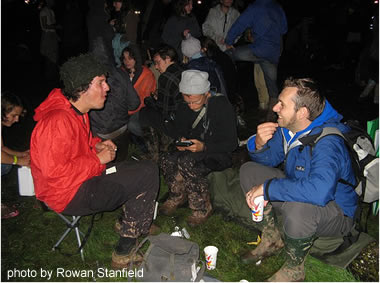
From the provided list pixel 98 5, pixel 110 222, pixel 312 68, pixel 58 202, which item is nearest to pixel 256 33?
pixel 98 5

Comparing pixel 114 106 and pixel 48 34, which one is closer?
pixel 114 106

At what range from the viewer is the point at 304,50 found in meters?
13.4

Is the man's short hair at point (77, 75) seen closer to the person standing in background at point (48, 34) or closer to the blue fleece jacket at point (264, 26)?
the blue fleece jacket at point (264, 26)

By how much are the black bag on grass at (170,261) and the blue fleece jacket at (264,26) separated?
184 inches

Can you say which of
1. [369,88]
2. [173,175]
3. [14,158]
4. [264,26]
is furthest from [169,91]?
[369,88]

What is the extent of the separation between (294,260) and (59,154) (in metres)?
2.06

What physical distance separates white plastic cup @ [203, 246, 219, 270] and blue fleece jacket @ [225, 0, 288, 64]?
4507mm

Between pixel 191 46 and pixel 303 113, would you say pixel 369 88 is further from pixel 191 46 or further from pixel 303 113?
pixel 303 113

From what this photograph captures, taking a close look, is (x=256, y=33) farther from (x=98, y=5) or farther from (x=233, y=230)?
(x=233, y=230)

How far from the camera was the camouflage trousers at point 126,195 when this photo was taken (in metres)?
2.90

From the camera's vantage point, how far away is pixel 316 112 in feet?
9.23

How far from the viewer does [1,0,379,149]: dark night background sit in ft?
28.0

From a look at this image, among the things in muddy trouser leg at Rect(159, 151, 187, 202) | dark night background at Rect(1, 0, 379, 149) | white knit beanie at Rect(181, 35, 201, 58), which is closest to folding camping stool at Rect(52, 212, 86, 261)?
muddy trouser leg at Rect(159, 151, 187, 202)

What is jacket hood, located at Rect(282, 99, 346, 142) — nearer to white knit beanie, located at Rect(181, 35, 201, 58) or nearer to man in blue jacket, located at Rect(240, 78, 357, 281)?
man in blue jacket, located at Rect(240, 78, 357, 281)
